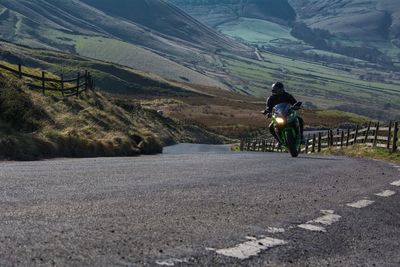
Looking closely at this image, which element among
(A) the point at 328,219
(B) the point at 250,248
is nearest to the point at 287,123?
(A) the point at 328,219

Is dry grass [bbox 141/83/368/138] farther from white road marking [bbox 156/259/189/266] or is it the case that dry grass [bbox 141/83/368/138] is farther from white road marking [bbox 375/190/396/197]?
white road marking [bbox 156/259/189/266]

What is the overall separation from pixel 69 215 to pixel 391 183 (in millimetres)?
8158

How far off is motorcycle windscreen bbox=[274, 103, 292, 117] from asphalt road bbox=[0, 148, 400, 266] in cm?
893

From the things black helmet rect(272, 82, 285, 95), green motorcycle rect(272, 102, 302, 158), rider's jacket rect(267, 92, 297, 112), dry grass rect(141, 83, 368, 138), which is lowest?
dry grass rect(141, 83, 368, 138)

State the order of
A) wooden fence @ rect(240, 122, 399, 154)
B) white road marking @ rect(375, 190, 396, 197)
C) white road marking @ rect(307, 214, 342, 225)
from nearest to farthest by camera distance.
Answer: white road marking @ rect(307, 214, 342, 225)
white road marking @ rect(375, 190, 396, 197)
wooden fence @ rect(240, 122, 399, 154)

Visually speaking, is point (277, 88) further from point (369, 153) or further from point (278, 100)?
point (369, 153)

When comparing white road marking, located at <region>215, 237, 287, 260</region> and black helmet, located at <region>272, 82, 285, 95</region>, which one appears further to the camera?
black helmet, located at <region>272, 82, 285, 95</region>

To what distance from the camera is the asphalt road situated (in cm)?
537

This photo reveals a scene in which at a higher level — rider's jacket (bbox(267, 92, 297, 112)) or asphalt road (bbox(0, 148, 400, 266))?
rider's jacket (bbox(267, 92, 297, 112))

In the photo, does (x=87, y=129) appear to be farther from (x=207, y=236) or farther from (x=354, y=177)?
(x=207, y=236)

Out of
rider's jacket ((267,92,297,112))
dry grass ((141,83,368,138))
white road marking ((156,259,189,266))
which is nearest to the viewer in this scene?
white road marking ((156,259,189,266))

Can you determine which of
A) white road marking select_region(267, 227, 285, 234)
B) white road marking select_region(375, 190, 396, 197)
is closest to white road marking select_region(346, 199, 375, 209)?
white road marking select_region(375, 190, 396, 197)

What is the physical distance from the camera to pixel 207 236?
626cm

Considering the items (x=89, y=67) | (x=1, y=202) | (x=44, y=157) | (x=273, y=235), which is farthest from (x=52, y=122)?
(x=89, y=67)
